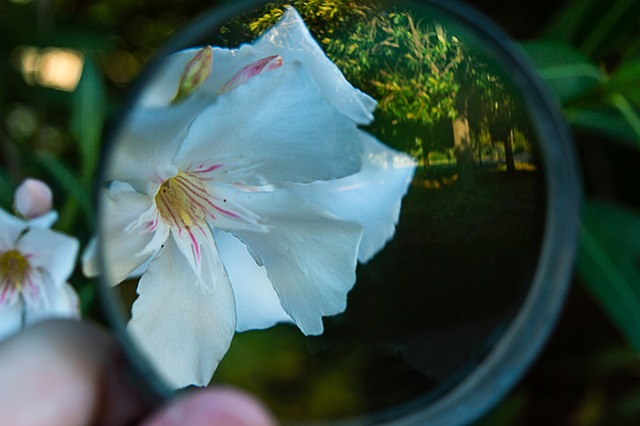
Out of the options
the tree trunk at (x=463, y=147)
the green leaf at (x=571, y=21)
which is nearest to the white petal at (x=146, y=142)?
the tree trunk at (x=463, y=147)

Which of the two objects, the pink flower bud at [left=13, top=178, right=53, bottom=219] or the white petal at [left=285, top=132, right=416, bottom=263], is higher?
the white petal at [left=285, top=132, right=416, bottom=263]

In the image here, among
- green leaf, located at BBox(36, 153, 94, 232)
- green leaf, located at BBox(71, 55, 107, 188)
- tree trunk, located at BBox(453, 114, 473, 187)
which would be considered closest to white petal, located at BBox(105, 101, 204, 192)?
tree trunk, located at BBox(453, 114, 473, 187)

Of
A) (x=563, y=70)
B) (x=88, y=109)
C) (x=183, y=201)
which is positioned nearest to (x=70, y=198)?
(x=88, y=109)

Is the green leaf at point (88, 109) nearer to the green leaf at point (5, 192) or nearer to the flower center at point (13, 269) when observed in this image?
the green leaf at point (5, 192)

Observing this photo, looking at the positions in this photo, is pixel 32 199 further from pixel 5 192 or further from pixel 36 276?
pixel 5 192

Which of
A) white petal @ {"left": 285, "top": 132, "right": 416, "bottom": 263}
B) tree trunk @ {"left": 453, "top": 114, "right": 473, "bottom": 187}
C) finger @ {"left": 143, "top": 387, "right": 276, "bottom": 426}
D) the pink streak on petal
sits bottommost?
finger @ {"left": 143, "top": 387, "right": 276, "bottom": 426}

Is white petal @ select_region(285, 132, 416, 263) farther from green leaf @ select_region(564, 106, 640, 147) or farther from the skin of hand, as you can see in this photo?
green leaf @ select_region(564, 106, 640, 147)

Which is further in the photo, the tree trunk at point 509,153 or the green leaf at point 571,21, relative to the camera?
the green leaf at point 571,21
